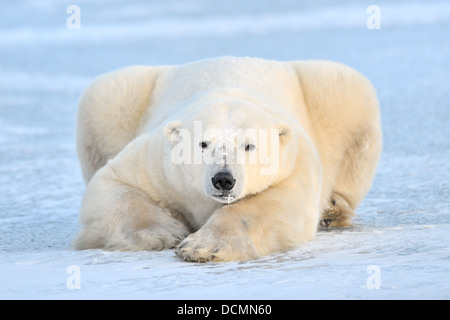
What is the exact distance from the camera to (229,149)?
365 cm

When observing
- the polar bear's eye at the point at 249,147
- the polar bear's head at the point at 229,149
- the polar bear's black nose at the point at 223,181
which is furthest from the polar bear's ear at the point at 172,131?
the polar bear's black nose at the point at 223,181

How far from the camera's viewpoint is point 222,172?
3.49m

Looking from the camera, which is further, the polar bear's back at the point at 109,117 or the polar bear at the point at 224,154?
the polar bear's back at the point at 109,117

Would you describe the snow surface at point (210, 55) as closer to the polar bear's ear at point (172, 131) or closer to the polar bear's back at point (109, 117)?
the polar bear's back at point (109, 117)

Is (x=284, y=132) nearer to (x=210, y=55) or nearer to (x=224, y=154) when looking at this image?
(x=224, y=154)

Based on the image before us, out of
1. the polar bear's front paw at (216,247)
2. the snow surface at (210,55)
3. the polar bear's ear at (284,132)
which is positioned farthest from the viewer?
the polar bear's ear at (284,132)

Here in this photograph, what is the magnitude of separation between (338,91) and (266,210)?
1.69 m

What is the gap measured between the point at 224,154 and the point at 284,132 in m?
0.49

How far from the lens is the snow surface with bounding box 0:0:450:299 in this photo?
2863 millimetres

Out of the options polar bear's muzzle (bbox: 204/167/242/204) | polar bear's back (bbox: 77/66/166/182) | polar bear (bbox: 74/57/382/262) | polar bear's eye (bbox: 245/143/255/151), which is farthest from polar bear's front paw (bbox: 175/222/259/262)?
polar bear's back (bbox: 77/66/166/182)

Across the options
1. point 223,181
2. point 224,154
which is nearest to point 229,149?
point 224,154

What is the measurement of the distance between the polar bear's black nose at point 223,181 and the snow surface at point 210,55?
0.35m

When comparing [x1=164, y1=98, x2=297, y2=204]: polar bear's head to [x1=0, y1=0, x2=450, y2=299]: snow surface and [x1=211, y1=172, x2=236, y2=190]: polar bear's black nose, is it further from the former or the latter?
[x1=0, y1=0, x2=450, y2=299]: snow surface

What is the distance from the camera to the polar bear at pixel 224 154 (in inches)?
146
